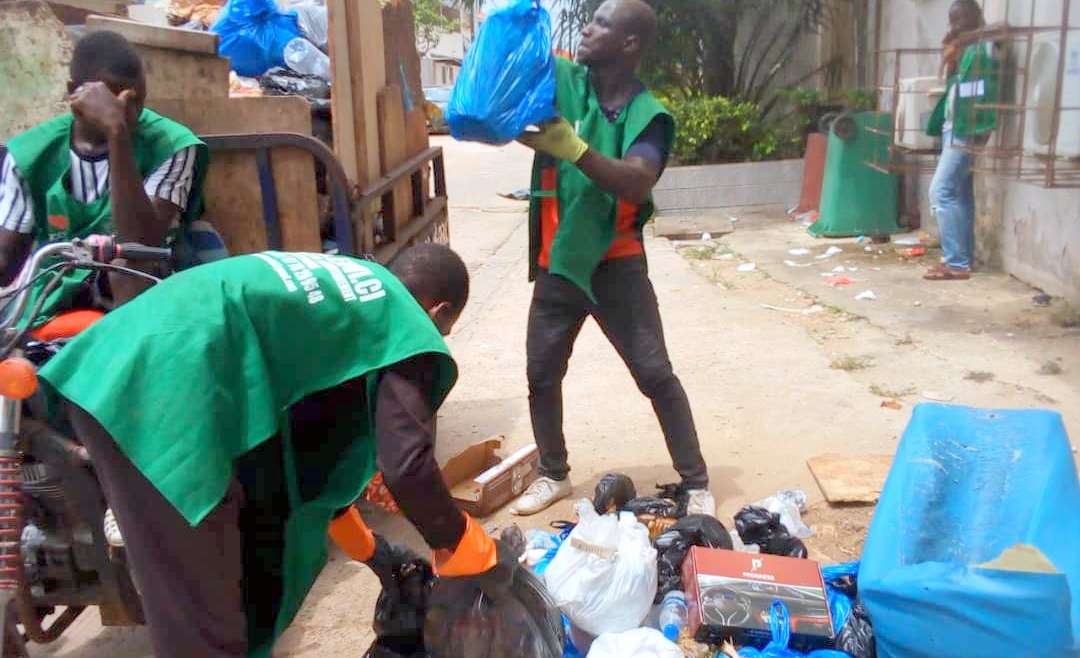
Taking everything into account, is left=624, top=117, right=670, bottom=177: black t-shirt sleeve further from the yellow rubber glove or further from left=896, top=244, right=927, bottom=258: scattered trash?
left=896, top=244, right=927, bottom=258: scattered trash

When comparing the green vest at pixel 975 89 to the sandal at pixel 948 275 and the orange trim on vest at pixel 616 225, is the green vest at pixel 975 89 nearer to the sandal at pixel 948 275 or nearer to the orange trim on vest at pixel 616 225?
the sandal at pixel 948 275

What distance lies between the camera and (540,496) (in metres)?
3.78

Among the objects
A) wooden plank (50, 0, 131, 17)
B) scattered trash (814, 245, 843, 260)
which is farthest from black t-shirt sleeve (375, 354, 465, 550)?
scattered trash (814, 245, 843, 260)

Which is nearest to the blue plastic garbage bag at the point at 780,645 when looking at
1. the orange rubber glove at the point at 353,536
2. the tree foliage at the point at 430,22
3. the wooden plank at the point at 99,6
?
the orange rubber glove at the point at 353,536

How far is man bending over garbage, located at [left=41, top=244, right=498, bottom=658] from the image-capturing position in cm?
186

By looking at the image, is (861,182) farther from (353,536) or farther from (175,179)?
(353,536)

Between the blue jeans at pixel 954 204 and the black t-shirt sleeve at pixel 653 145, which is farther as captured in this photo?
the blue jeans at pixel 954 204

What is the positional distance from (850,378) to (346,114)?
2.98 meters

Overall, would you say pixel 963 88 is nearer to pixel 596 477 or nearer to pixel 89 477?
pixel 596 477

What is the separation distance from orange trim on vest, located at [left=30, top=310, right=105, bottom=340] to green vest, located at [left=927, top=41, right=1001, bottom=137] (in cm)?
587

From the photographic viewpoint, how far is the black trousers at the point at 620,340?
11.5ft

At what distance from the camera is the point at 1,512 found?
1973 mm

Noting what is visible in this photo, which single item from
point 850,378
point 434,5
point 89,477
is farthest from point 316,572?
point 434,5

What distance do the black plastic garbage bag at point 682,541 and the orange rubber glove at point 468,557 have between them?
1.10 m
